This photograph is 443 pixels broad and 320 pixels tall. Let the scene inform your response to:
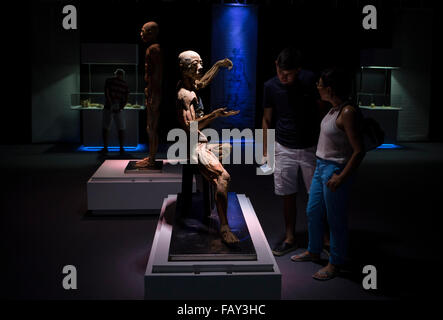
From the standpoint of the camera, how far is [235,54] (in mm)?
→ 11961

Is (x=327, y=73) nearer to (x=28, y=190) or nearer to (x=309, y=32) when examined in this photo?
(x=28, y=190)

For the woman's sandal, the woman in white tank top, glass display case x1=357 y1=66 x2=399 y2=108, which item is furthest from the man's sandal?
glass display case x1=357 y1=66 x2=399 y2=108

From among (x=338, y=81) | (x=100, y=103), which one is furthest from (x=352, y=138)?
(x=100, y=103)

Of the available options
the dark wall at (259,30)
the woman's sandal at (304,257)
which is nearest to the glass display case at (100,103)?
the dark wall at (259,30)

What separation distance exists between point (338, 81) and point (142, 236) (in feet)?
8.52

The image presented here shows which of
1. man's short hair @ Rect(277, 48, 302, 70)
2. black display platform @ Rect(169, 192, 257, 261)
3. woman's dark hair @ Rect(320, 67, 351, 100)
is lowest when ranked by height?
black display platform @ Rect(169, 192, 257, 261)

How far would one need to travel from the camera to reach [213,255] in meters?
3.56

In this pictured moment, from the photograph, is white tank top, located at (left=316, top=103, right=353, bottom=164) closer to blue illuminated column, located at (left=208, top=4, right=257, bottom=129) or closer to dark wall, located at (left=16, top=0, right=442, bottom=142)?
blue illuminated column, located at (left=208, top=4, right=257, bottom=129)

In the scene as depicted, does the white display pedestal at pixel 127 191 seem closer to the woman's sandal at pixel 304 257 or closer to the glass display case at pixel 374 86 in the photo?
the woman's sandal at pixel 304 257

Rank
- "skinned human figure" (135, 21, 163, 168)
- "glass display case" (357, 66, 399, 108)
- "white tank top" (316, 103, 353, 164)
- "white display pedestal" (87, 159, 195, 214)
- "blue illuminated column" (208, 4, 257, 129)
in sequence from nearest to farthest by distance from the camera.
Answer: "white tank top" (316, 103, 353, 164), "white display pedestal" (87, 159, 195, 214), "skinned human figure" (135, 21, 163, 168), "blue illuminated column" (208, 4, 257, 129), "glass display case" (357, 66, 399, 108)

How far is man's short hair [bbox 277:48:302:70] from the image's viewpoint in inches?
171

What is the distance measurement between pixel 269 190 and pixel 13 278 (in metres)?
4.26

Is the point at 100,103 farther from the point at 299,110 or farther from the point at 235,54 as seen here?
the point at 299,110

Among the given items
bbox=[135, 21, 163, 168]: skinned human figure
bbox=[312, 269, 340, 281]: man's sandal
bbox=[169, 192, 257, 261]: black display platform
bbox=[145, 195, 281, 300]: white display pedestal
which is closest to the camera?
bbox=[145, 195, 281, 300]: white display pedestal
